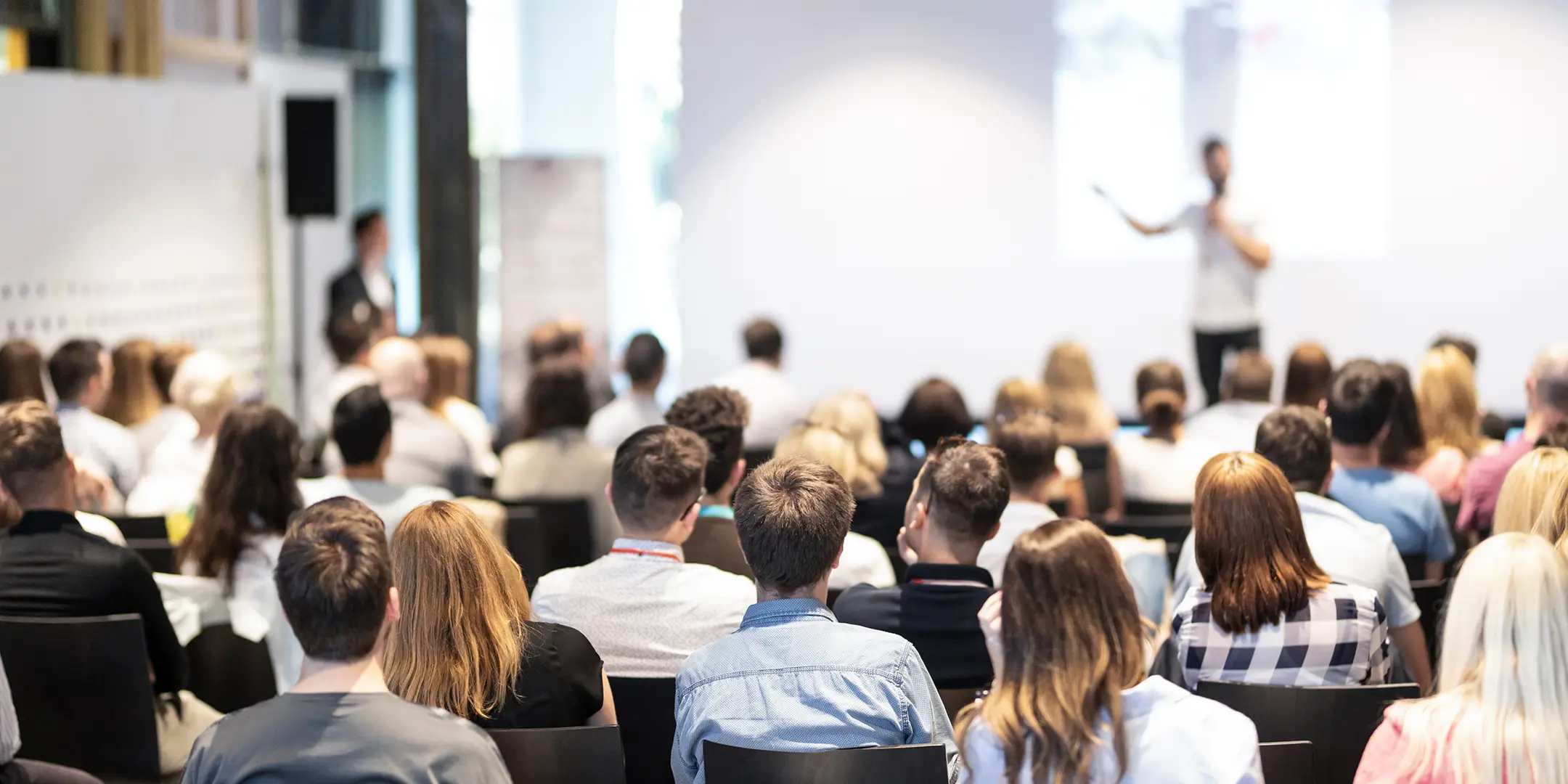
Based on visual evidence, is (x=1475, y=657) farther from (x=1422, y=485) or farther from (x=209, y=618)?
(x=209, y=618)

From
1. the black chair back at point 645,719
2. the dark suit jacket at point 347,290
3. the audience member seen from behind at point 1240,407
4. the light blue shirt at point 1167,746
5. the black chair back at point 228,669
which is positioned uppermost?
the dark suit jacket at point 347,290

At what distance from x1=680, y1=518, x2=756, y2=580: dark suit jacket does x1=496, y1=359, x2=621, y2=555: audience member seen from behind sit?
156 centimetres

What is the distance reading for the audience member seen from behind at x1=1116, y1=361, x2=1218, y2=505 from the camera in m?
5.13

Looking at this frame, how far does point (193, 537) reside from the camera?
3760 mm

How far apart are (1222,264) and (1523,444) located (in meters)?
4.07

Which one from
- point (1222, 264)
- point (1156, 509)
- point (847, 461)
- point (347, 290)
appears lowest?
point (1156, 509)

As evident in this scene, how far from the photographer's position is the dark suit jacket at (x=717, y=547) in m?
3.62

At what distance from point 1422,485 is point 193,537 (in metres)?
3.12

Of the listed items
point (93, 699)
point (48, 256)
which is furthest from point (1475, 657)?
point (48, 256)

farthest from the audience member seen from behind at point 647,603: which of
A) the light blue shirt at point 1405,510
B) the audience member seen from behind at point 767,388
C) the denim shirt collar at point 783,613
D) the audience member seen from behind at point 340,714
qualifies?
the audience member seen from behind at point 767,388

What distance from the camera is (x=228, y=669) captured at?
371 centimetres

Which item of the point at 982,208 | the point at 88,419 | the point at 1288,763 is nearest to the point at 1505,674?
the point at 1288,763

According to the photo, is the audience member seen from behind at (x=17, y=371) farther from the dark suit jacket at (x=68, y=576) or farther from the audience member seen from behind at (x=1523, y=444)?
the audience member seen from behind at (x=1523, y=444)

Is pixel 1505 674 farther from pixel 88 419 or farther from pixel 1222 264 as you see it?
pixel 1222 264
